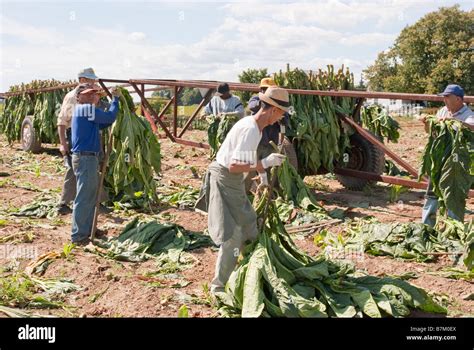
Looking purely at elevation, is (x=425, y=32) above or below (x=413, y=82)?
above

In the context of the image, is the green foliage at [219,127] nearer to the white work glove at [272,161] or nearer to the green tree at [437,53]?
the white work glove at [272,161]

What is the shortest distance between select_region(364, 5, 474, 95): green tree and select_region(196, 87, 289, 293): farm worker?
37.4 m

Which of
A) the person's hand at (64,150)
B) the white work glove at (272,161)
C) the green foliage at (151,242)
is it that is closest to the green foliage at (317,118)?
the green foliage at (151,242)

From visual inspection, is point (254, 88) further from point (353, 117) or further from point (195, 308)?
point (195, 308)

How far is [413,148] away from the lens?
1577cm

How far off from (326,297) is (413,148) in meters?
12.0

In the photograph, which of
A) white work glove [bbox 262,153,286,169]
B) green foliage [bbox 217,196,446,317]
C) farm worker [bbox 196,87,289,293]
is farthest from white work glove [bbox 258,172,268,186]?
green foliage [bbox 217,196,446,317]

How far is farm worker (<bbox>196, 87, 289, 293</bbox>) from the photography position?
475 cm

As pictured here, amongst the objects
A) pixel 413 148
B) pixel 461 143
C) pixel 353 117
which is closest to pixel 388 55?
pixel 413 148

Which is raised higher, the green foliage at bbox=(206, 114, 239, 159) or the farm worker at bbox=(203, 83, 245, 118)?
the farm worker at bbox=(203, 83, 245, 118)

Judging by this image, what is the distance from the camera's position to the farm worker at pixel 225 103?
952 centimetres

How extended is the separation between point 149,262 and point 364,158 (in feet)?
16.2

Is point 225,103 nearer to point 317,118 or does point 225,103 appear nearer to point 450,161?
point 317,118

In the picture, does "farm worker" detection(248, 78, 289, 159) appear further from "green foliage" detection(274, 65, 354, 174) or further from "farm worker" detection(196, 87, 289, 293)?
"farm worker" detection(196, 87, 289, 293)
